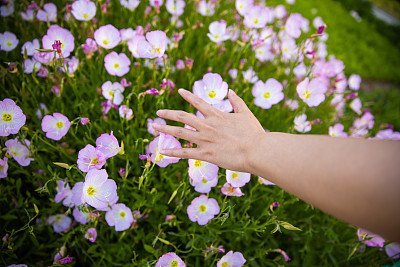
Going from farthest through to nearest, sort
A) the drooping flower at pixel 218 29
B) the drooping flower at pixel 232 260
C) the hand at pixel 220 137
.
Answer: the drooping flower at pixel 218 29 < the drooping flower at pixel 232 260 < the hand at pixel 220 137

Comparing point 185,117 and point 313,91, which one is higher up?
point 185,117

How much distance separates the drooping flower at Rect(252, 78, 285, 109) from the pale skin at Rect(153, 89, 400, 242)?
55cm

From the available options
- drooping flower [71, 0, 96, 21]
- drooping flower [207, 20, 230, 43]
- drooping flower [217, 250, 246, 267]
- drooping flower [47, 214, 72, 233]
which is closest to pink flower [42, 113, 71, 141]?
drooping flower [47, 214, 72, 233]

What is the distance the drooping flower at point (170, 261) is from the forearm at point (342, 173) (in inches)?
17.7

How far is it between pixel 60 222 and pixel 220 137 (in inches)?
34.6

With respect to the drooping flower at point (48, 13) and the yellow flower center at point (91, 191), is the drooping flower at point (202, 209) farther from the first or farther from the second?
the drooping flower at point (48, 13)

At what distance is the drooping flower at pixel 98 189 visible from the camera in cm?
96

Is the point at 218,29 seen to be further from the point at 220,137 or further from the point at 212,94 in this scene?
the point at 220,137

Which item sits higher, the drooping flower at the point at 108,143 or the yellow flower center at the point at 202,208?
the drooping flower at the point at 108,143

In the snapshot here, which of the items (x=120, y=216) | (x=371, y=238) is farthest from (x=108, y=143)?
(x=371, y=238)

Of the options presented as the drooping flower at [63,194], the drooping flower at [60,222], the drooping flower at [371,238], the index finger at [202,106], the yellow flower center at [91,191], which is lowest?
the drooping flower at [371,238]

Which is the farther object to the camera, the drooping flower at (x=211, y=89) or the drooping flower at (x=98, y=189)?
the drooping flower at (x=211, y=89)

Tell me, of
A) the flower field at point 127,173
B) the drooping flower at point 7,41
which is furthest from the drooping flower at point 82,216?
the drooping flower at point 7,41

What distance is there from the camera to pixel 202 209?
1209mm
